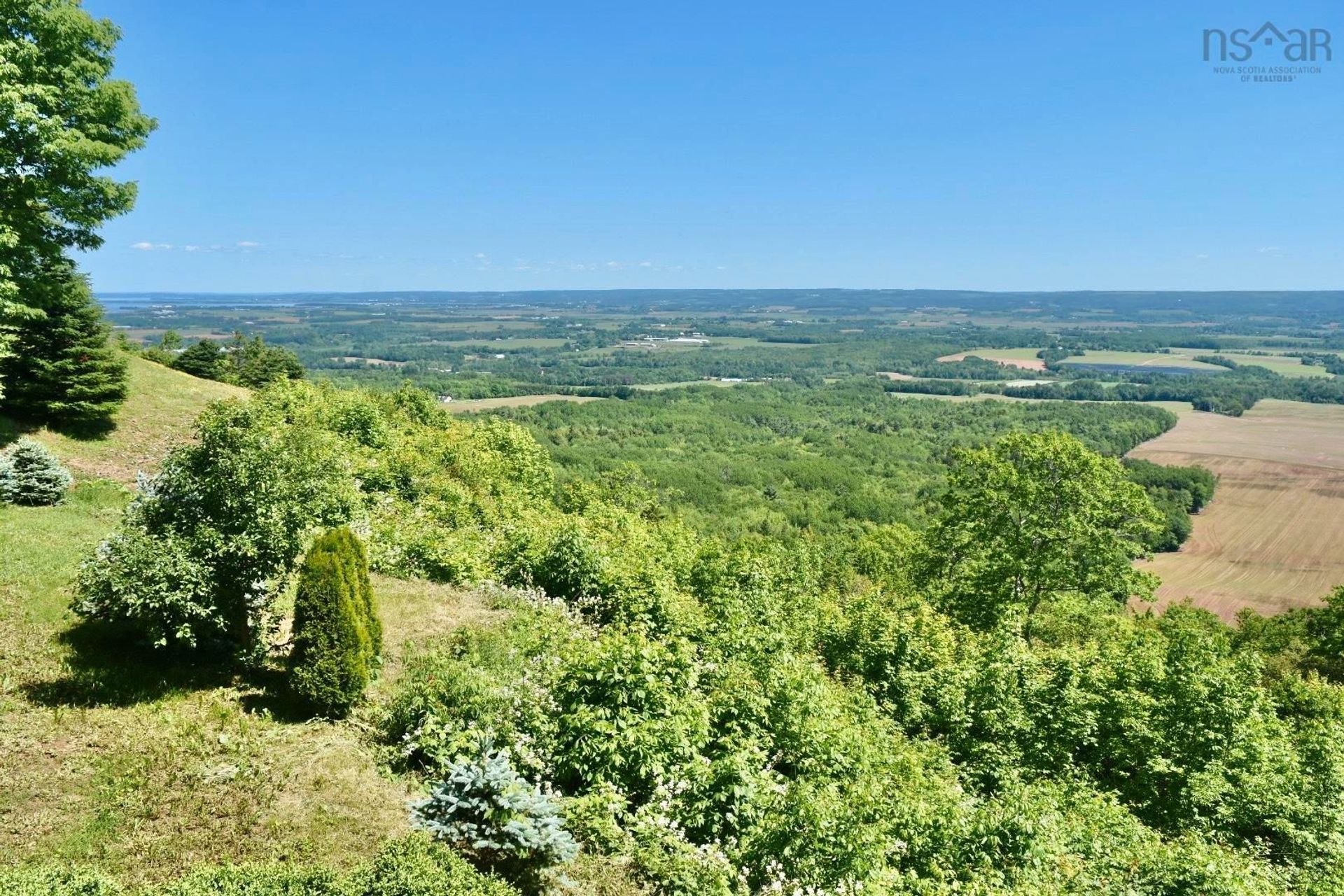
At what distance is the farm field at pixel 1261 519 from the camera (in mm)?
42719

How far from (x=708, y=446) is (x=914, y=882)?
91.1 m

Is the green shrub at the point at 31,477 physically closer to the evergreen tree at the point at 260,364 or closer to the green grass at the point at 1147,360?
the evergreen tree at the point at 260,364

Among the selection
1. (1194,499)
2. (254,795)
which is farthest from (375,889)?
(1194,499)

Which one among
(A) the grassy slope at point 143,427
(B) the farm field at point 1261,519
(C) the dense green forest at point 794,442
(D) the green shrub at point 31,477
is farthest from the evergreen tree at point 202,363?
(B) the farm field at point 1261,519

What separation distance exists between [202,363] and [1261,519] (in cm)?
7068

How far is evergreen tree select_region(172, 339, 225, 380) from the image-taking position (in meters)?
36.1

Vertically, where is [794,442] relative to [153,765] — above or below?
below

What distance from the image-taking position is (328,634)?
30.0 ft

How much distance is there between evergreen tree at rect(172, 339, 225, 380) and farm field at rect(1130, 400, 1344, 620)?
48.5 metres

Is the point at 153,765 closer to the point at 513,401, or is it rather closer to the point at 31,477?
the point at 31,477

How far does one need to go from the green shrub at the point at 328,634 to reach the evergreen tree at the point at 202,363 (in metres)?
32.4

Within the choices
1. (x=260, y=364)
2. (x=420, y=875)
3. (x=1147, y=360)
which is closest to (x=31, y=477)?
(x=420, y=875)

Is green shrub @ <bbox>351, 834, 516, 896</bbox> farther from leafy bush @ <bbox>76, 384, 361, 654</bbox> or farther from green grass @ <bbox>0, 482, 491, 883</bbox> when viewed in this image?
leafy bush @ <bbox>76, 384, 361, 654</bbox>

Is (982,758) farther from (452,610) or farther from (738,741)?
(452,610)
